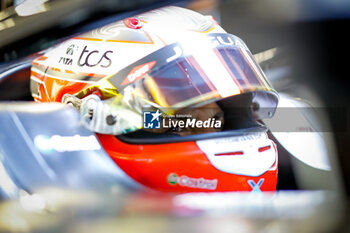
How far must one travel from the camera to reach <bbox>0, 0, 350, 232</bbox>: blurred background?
110cm

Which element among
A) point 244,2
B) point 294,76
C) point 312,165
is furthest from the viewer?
point 312,165

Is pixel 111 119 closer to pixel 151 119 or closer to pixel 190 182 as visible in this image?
pixel 151 119

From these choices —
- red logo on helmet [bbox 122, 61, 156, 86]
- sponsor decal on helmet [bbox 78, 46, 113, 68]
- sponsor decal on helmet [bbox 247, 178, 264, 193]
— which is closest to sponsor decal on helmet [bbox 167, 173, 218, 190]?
sponsor decal on helmet [bbox 247, 178, 264, 193]

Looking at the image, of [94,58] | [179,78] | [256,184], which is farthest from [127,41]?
[256,184]

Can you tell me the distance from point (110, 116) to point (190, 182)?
1.30 feet

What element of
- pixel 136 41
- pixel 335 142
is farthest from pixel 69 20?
pixel 335 142

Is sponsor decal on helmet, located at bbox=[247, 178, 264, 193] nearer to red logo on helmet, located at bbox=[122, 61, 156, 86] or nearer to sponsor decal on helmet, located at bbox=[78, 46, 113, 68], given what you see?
red logo on helmet, located at bbox=[122, 61, 156, 86]

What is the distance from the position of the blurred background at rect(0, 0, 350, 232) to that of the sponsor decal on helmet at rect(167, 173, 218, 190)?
2.7 inches

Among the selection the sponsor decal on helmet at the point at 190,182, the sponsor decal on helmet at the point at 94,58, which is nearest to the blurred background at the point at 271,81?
the sponsor decal on helmet at the point at 190,182

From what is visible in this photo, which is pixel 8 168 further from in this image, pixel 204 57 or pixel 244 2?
pixel 244 2

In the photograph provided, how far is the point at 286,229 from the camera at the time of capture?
116 centimetres

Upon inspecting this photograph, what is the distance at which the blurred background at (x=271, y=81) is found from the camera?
1.10 meters

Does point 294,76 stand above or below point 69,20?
below

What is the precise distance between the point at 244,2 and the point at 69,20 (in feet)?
2.07
